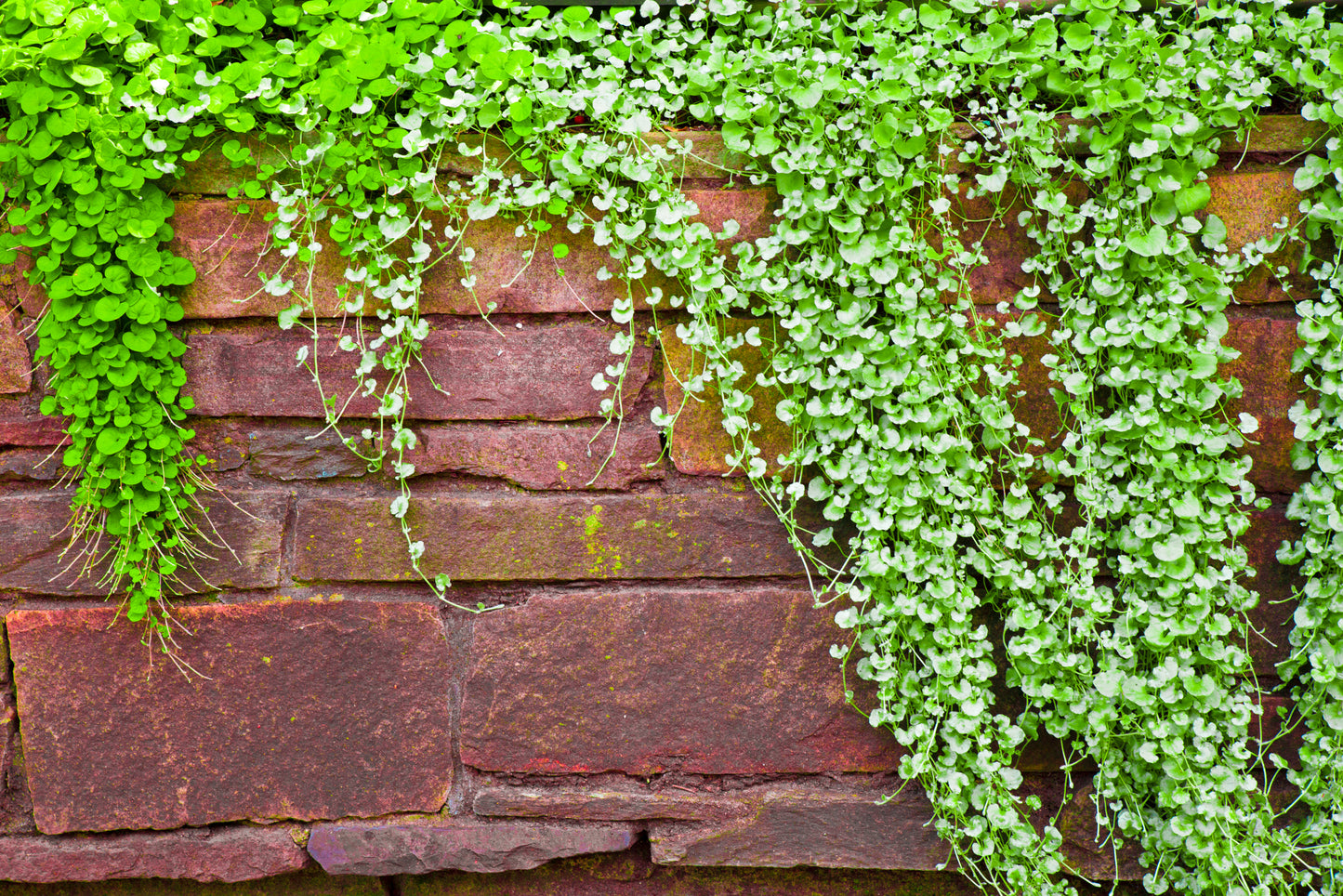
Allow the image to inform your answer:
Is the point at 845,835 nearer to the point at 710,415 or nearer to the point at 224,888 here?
the point at 710,415

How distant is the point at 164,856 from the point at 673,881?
822 mm

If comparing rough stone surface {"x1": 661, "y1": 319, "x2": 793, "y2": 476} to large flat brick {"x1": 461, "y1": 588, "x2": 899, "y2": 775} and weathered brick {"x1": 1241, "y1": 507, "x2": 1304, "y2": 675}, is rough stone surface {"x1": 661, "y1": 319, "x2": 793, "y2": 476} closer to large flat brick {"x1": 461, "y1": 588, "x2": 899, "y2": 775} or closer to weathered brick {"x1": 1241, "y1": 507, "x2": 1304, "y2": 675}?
large flat brick {"x1": 461, "y1": 588, "x2": 899, "y2": 775}

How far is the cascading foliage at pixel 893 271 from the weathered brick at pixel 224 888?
0.53 m

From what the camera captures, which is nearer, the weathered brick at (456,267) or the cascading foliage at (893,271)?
the cascading foliage at (893,271)

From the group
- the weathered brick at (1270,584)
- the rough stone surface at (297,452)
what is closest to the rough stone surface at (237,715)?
the rough stone surface at (297,452)

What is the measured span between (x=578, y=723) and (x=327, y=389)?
0.65 m

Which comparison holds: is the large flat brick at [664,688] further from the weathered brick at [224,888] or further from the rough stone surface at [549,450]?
the weathered brick at [224,888]

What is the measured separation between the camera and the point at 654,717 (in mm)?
1432

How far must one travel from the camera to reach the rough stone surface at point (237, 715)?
4.67 feet

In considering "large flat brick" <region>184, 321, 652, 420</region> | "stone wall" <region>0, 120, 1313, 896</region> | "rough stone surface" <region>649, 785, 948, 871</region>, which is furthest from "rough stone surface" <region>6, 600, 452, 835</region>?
"rough stone surface" <region>649, 785, 948, 871</region>

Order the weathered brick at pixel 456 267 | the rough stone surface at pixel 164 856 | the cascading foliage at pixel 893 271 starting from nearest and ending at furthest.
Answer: the cascading foliage at pixel 893 271
the weathered brick at pixel 456 267
the rough stone surface at pixel 164 856

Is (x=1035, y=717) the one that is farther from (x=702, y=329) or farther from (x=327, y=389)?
(x=327, y=389)

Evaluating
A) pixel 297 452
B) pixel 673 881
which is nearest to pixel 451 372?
pixel 297 452

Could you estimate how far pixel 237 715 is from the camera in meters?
1.44
